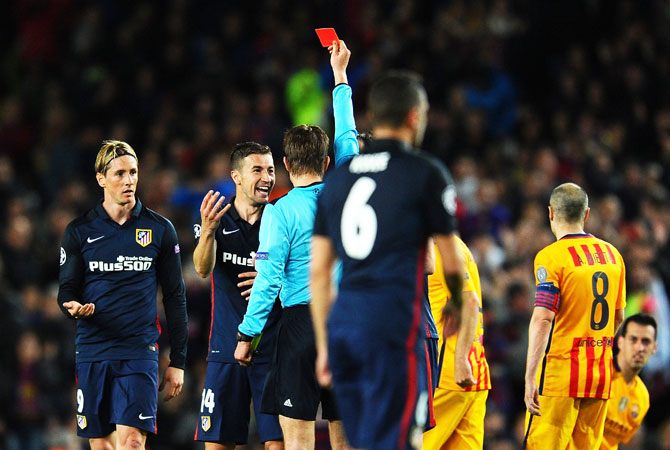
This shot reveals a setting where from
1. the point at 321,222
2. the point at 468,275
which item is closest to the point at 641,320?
the point at 468,275

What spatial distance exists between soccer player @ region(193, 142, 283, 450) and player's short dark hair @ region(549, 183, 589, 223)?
87.3 inches

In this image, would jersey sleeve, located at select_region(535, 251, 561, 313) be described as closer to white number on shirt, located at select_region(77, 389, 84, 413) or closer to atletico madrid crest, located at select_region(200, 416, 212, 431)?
atletico madrid crest, located at select_region(200, 416, 212, 431)

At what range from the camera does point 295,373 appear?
6.96 metres

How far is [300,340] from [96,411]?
184cm

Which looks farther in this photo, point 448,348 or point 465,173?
point 465,173

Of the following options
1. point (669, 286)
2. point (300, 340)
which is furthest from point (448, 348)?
point (669, 286)

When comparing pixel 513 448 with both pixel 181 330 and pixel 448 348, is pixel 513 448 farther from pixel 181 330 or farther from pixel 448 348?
pixel 181 330

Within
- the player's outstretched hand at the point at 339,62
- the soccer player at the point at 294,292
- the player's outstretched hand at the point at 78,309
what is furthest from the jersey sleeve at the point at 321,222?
the player's outstretched hand at the point at 78,309

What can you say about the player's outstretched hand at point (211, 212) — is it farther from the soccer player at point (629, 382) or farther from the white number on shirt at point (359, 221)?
the soccer player at point (629, 382)

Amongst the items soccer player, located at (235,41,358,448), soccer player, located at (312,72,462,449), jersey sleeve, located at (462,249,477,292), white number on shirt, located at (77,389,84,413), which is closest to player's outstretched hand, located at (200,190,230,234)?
soccer player, located at (235,41,358,448)

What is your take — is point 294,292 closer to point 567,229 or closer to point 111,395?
point 111,395

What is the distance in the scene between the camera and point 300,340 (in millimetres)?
6973

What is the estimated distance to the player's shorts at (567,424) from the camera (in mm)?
7996

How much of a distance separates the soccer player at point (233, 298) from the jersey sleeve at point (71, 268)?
0.88 metres
